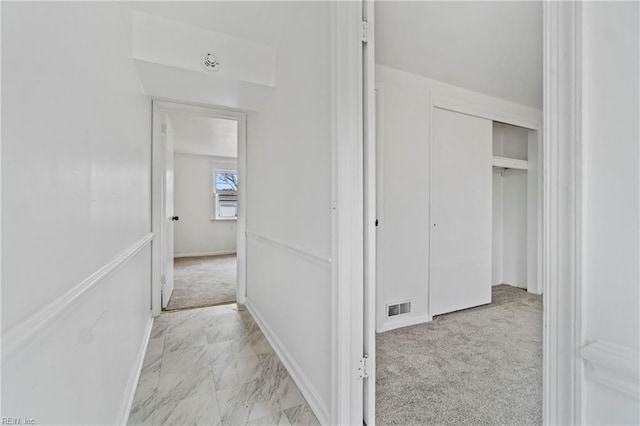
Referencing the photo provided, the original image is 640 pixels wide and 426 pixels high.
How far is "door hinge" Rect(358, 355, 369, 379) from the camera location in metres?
1.23

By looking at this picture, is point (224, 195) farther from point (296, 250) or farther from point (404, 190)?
point (296, 250)

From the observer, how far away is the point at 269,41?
6.45ft

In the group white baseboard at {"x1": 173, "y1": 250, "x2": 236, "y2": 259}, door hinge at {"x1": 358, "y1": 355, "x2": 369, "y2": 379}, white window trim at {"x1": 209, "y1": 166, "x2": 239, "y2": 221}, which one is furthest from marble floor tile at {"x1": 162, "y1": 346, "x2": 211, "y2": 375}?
white window trim at {"x1": 209, "y1": 166, "x2": 239, "y2": 221}

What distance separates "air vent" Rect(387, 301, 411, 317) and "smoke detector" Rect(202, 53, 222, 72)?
228cm

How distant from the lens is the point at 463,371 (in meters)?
1.74

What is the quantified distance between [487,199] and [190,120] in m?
3.74

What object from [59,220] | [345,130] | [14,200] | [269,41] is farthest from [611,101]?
[269,41]

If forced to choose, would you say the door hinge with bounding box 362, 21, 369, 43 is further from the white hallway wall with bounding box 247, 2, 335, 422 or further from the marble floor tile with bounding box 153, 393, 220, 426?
the marble floor tile with bounding box 153, 393, 220, 426

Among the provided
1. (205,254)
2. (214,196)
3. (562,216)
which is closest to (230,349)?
(562,216)

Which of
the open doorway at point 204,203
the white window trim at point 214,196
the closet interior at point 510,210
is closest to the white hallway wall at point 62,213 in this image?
the open doorway at point 204,203

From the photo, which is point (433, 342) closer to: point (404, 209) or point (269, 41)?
point (404, 209)

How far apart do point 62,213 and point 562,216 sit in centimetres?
114

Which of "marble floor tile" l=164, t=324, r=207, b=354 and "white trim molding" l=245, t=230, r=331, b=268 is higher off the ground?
"white trim molding" l=245, t=230, r=331, b=268

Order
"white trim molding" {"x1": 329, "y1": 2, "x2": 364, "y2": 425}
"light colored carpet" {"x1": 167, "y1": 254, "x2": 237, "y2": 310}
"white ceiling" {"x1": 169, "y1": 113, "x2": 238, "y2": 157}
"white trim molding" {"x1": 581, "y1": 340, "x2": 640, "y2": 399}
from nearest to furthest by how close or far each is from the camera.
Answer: "white trim molding" {"x1": 581, "y1": 340, "x2": 640, "y2": 399} → "white trim molding" {"x1": 329, "y1": 2, "x2": 364, "y2": 425} → "light colored carpet" {"x1": 167, "y1": 254, "x2": 237, "y2": 310} → "white ceiling" {"x1": 169, "y1": 113, "x2": 238, "y2": 157}
